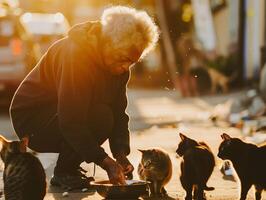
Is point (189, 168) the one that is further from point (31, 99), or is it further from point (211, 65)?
point (211, 65)

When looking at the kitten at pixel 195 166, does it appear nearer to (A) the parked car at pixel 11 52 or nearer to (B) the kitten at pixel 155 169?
(B) the kitten at pixel 155 169

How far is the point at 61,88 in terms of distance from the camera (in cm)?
571

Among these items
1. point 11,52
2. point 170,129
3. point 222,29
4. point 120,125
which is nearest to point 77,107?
point 120,125

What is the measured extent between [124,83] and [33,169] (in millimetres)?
1499

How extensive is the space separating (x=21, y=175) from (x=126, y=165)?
1.14 metres

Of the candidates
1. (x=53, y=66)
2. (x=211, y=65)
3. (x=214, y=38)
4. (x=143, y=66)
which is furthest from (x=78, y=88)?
(x=143, y=66)

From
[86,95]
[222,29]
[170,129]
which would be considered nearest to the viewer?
[86,95]

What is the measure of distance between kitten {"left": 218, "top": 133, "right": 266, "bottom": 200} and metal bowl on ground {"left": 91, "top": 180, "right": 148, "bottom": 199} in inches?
27.2

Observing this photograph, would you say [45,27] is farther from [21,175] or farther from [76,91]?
[21,175]

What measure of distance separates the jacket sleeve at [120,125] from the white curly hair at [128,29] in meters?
0.64

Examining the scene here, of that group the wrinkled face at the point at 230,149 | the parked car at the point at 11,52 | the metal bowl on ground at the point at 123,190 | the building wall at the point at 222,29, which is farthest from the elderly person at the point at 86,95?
the building wall at the point at 222,29

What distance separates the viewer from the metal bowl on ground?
221 inches

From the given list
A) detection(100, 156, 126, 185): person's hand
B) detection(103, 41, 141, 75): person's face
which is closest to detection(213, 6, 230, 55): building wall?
detection(103, 41, 141, 75): person's face

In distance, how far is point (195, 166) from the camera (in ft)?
18.1
